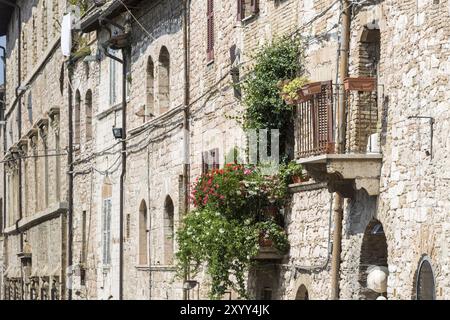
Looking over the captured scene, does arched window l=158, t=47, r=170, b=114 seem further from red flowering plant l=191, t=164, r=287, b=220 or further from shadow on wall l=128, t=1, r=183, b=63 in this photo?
red flowering plant l=191, t=164, r=287, b=220

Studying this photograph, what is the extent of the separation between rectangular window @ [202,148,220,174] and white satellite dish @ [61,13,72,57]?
9.87 meters

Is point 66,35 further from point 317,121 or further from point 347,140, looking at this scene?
point 347,140

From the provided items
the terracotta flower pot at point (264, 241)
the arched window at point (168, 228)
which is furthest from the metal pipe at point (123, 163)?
the terracotta flower pot at point (264, 241)

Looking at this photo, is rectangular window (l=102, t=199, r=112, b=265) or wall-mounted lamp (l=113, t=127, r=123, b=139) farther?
rectangular window (l=102, t=199, r=112, b=265)

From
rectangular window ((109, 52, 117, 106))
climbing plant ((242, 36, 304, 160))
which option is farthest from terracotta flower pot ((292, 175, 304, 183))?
rectangular window ((109, 52, 117, 106))

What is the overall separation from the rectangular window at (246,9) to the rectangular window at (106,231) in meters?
9.74

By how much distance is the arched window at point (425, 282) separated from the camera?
46.1 ft

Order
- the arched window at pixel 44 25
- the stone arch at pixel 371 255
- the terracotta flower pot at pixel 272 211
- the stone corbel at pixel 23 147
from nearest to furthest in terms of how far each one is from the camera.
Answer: the stone arch at pixel 371 255, the terracotta flower pot at pixel 272 211, the arched window at pixel 44 25, the stone corbel at pixel 23 147

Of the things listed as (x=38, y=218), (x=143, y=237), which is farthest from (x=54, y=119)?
(x=143, y=237)

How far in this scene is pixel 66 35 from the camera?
32.3 metres

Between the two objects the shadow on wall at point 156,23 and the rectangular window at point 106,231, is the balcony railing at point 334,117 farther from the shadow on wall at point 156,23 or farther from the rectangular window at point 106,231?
the rectangular window at point 106,231

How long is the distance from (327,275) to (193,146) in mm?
6787

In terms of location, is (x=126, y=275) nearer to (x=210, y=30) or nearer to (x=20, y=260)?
(x=210, y=30)

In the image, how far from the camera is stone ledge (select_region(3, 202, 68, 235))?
34537 mm
